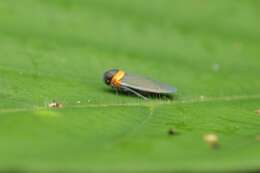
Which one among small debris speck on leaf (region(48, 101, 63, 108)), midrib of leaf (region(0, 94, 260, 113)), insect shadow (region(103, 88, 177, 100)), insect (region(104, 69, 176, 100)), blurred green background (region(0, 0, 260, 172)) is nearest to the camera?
blurred green background (region(0, 0, 260, 172))

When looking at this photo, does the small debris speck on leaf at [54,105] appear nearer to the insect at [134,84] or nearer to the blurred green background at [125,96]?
the blurred green background at [125,96]

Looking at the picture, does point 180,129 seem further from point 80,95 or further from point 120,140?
point 80,95

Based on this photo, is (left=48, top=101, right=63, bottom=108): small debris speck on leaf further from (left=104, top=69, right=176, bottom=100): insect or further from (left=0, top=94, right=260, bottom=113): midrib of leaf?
(left=104, top=69, right=176, bottom=100): insect

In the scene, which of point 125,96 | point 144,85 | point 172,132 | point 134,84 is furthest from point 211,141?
point 134,84

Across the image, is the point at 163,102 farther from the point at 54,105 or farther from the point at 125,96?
the point at 54,105

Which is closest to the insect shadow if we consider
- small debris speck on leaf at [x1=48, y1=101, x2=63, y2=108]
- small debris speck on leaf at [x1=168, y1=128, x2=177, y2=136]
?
small debris speck on leaf at [x1=48, y1=101, x2=63, y2=108]

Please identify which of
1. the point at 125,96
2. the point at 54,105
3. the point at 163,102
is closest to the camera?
the point at 54,105

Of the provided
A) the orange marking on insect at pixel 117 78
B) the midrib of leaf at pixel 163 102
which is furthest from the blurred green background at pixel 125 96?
the orange marking on insect at pixel 117 78
